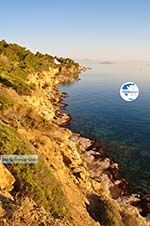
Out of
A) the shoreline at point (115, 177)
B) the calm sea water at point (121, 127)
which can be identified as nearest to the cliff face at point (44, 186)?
the shoreline at point (115, 177)

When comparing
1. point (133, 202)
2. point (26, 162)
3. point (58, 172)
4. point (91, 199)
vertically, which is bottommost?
point (133, 202)

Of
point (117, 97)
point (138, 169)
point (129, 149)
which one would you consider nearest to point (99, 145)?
point (129, 149)

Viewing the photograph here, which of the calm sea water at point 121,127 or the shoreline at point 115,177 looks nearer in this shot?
the shoreline at point 115,177

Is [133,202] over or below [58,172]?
below

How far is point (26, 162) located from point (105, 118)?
48.0 m

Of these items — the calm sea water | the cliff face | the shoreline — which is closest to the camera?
the cliff face

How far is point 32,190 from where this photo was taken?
1474 centimetres

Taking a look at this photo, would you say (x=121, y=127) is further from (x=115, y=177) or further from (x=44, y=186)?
(x=44, y=186)

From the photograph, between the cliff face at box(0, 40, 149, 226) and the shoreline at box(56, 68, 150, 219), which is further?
the shoreline at box(56, 68, 150, 219)

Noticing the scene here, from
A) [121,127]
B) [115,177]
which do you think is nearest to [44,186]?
[115,177]

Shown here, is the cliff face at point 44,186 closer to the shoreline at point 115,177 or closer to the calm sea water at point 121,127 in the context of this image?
the shoreline at point 115,177

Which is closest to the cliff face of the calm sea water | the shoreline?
the shoreline

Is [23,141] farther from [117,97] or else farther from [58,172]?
[117,97]

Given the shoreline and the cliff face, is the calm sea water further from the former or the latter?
the cliff face
